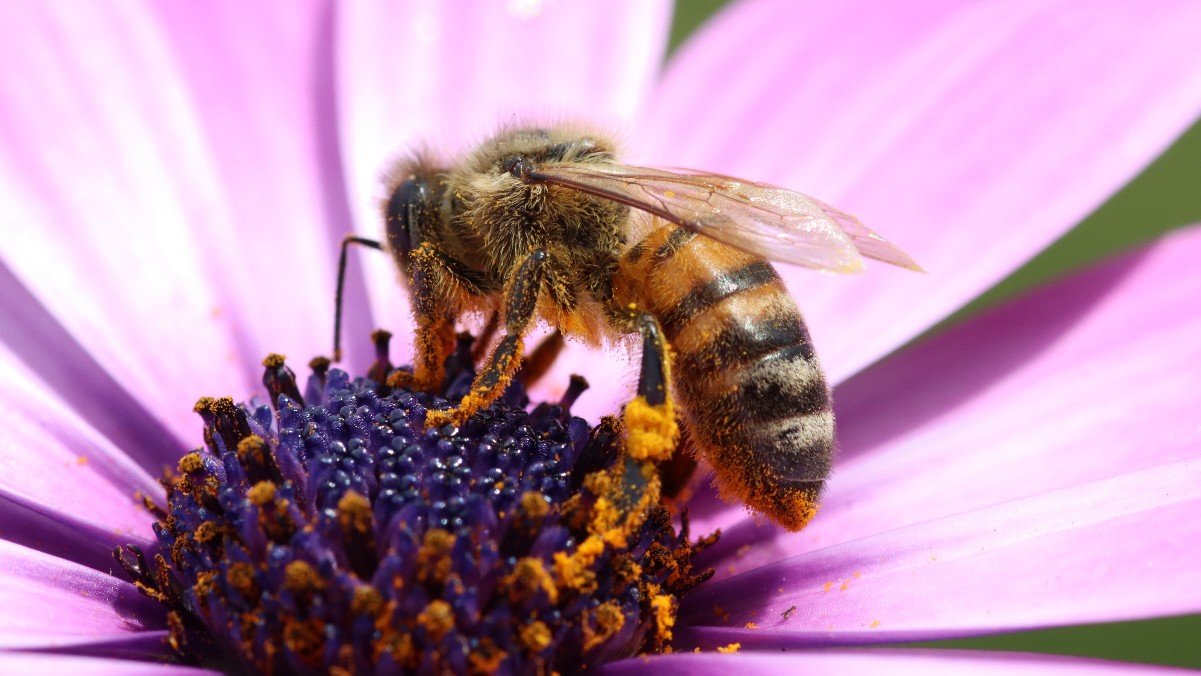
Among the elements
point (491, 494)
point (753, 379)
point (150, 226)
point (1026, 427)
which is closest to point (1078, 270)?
point (1026, 427)

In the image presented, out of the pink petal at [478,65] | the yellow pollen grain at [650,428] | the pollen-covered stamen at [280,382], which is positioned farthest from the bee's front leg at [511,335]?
the pink petal at [478,65]

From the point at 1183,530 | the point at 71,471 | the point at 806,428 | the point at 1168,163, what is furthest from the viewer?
the point at 1168,163

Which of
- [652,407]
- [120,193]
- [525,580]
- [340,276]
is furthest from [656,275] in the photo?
[120,193]

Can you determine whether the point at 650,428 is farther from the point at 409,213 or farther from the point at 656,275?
the point at 409,213

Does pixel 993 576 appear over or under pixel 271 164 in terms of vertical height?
under

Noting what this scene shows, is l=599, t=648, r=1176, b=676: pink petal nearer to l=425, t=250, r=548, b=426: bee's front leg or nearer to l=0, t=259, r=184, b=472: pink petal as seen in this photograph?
l=425, t=250, r=548, b=426: bee's front leg

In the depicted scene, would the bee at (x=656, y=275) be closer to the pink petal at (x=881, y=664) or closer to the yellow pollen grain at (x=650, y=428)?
the yellow pollen grain at (x=650, y=428)

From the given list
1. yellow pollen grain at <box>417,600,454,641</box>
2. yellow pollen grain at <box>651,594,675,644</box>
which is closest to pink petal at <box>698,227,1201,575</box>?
yellow pollen grain at <box>651,594,675,644</box>

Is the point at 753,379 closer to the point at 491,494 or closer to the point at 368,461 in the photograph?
the point at 491,494
